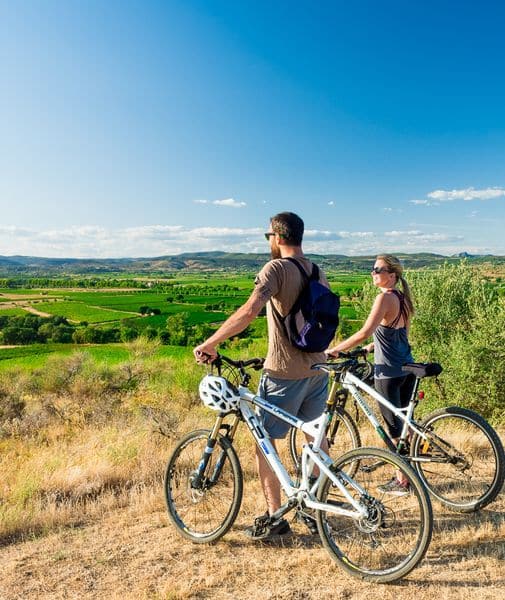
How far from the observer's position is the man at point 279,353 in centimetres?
342

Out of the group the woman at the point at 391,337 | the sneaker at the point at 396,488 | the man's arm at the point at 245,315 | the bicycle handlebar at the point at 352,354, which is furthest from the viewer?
the woman at the point at 391,337

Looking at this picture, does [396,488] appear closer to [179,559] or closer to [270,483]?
[270,483]

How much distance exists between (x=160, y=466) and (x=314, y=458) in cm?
280

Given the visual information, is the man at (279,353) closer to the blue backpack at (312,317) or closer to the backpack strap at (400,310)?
the blue backpack at (312,317)

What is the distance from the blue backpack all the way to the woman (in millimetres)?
844

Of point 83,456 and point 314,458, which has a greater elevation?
point 314,458

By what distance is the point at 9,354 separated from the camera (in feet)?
187

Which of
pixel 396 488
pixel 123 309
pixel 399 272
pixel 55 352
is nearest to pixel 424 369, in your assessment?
pixel 399 272

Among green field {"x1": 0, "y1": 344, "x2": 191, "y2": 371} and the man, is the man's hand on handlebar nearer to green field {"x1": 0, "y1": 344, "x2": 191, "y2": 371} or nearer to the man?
the man

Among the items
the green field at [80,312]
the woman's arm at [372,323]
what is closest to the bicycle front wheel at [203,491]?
the woman's arm at [372,323]

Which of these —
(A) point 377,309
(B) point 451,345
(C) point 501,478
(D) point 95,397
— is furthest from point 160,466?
(D) point 95,397

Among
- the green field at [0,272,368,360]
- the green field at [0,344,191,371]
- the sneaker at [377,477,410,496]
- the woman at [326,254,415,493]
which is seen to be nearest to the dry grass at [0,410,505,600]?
the sneaker at [377,477,410,496]

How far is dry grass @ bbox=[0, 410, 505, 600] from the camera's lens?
313 centimetres

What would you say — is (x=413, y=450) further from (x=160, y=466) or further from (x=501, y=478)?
(x=160, y=466)
